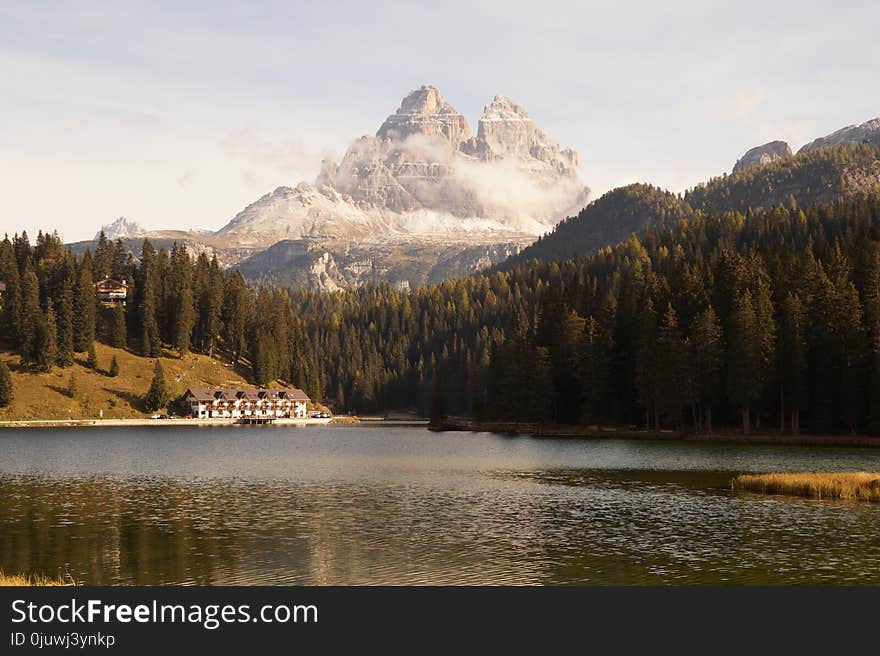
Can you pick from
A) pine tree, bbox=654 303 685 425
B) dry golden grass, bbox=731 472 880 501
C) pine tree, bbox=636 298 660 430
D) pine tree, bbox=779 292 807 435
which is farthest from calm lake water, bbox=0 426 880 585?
pine tree, bbox=636 298 660 430

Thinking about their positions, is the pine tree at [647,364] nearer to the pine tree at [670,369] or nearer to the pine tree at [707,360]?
the pine tree at [670,369]

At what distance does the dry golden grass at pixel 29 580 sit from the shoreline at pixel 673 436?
107m

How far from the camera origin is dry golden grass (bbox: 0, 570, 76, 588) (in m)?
34.6

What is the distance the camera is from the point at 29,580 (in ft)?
123

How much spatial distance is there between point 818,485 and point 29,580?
55.6m

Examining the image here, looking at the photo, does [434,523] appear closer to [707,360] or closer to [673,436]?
[673,436]

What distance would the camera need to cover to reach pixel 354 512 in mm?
61031

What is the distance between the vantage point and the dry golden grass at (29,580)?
113ft

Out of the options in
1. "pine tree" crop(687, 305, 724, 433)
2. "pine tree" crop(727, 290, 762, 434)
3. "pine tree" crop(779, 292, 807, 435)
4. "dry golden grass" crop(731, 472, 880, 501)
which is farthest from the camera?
"pine tree" crop(687, 305, 724, 433)

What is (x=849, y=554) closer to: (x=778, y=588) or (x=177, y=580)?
(x=778, y=588)

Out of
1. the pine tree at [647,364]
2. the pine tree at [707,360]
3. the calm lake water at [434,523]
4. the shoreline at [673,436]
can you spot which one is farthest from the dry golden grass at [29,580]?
the pine tree at [647,364]

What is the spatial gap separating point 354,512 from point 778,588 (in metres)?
31.1

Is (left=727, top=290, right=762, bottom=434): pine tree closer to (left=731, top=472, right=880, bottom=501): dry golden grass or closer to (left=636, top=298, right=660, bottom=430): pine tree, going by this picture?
(left=636, top=298, right=660, bottom=430): pine tree

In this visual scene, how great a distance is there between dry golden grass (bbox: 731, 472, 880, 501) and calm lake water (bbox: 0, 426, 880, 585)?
100 inches
